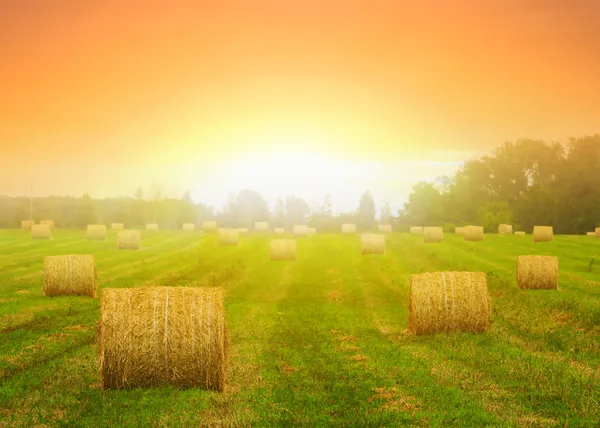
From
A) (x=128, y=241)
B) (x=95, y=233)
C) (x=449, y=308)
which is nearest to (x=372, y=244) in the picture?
(x=128, y=241)

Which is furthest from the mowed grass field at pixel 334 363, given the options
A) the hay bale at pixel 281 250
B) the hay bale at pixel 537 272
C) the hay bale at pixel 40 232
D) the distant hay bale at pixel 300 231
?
the distant hay bale at pixel 300 231

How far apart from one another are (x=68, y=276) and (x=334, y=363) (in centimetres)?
1628

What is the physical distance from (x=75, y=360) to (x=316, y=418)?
7.31m

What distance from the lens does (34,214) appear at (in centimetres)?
13975

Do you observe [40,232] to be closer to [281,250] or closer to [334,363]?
[281,250]

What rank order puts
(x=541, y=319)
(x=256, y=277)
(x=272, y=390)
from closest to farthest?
(x=272, y=390) → (x=541, y=319) → (x=256, y=277)

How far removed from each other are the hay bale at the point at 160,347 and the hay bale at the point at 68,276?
15.5 meters

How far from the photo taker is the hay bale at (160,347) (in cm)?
1384

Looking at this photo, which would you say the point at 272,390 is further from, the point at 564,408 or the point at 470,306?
the point at 470,306

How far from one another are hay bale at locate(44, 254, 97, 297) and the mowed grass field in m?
0.67

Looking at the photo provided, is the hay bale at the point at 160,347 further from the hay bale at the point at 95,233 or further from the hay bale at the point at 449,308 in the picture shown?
the hay bale at the point at 95,233

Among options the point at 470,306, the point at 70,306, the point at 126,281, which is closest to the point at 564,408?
→ the point at 470,306

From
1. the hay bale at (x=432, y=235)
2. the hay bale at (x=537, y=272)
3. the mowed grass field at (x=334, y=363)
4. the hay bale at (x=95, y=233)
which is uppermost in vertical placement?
the hay bale at (x=95, y=233)

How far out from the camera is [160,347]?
13914mm
